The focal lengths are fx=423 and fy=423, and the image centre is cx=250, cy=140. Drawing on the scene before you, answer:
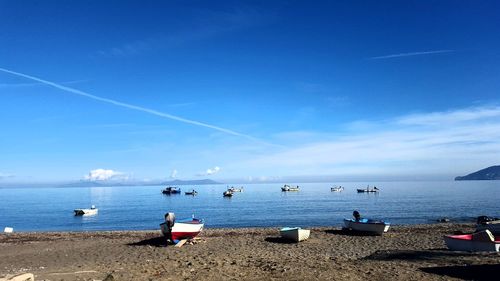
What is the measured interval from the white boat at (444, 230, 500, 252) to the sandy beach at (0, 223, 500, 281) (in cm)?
67

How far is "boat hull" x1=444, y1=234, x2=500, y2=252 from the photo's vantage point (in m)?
21.4

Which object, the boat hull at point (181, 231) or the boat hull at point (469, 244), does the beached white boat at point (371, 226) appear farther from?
the boat hull at point (181, 231)

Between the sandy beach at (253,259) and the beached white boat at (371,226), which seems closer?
the sandy beach at (253,259)

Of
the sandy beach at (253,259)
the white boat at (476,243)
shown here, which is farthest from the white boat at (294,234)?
the white boat at (476,243)

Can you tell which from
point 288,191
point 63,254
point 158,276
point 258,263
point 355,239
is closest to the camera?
point 158,276

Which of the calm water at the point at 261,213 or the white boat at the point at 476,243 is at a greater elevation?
the white boat at the point at 476,243

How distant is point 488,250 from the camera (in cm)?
2142

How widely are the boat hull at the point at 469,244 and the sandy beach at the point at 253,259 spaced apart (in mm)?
604

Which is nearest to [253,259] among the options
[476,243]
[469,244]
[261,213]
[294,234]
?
[294,234]

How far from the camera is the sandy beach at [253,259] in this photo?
1542cm

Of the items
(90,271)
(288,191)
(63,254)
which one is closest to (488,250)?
(90,271)

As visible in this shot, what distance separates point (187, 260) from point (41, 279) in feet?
22.1

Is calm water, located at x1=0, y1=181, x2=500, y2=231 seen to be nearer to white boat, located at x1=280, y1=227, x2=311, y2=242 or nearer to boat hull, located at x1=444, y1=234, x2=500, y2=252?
white boat, located at x1=280, y1=227, x2=311, y2=242

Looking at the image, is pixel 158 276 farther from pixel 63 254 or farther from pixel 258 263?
pixel 63 254
